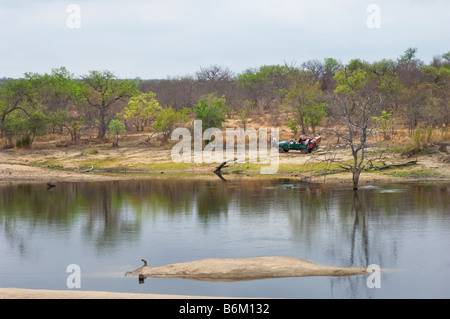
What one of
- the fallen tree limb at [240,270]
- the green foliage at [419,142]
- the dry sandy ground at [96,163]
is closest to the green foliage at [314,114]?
the dry sandy ground at [96,163]

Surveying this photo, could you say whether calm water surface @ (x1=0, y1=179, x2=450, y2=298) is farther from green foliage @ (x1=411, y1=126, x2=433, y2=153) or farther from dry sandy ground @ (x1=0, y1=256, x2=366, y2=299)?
green foliage @ (x1=411, y1=126, x2=433, y2=153)

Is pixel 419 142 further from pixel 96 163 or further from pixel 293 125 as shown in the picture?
pixel 96 163

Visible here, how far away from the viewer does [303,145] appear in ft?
158

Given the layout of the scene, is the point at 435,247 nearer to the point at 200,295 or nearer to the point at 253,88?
the point at 200,295

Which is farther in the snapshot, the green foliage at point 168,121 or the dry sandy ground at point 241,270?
the green foliage at point 168,121

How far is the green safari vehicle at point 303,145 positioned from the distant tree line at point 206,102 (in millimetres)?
3609

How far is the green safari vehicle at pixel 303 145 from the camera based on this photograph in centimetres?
4766

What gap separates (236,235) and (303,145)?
27533 mm

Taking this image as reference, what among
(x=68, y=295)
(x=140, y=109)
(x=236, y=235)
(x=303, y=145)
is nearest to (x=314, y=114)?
(x=303, y=145)

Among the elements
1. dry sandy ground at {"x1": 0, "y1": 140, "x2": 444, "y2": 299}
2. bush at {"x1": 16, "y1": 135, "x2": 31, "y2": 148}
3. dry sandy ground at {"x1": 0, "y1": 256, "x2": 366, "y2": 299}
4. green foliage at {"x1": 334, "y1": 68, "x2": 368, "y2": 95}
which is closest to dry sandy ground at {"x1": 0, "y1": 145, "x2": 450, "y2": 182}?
dry sandy ground at {"x1": 0, "y1": 140, "x2": 444, "y2": 299}

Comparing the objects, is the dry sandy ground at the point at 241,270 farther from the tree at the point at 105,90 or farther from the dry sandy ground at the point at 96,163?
the tree at the point at 105,90

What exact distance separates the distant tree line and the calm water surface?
20645mm

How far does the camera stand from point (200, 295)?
1432 cm

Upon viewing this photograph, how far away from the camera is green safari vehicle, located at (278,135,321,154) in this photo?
47656 mm
